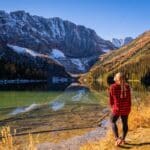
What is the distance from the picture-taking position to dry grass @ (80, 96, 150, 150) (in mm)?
18070

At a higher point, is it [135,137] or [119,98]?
[119,98]

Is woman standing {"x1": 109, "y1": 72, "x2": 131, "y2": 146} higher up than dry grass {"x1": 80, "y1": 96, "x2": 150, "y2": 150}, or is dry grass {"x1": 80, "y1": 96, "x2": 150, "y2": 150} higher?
woman standing {"x1": 109, "y1": 72, "x2": 131, "y2": 146}

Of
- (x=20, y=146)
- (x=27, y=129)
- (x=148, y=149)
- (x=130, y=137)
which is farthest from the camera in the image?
(x=27, y=129)

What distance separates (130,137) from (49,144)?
4897mm

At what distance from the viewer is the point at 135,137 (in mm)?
20109

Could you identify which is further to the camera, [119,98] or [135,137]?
[135,137]

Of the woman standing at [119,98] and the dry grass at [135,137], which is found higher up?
the woman standing at [119,98]

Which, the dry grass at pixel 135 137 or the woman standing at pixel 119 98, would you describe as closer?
the woman standing at pixel 119 98

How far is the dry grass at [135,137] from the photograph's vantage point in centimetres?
A: 1807

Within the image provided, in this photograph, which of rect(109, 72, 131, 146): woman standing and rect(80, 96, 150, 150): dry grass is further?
rect(80, 96, 150, 150): dry grass

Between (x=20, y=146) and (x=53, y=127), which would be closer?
(x=20, y=146)

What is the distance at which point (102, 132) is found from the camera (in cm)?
2673

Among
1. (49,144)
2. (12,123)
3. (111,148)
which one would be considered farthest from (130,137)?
(12,123)

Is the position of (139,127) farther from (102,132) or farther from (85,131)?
(85,131)
